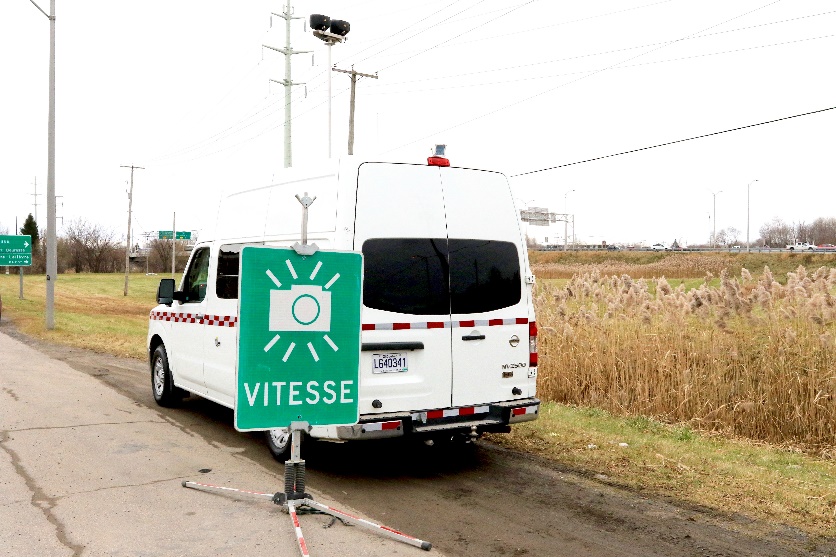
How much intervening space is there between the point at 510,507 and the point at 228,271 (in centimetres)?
390

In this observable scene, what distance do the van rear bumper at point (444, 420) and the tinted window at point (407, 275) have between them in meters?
0.91

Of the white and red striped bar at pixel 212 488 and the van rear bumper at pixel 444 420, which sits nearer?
the white and red striped bar at pixel 212 488

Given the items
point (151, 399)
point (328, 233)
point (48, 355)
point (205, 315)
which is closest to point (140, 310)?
point (48, 355)

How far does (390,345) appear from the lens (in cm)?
651

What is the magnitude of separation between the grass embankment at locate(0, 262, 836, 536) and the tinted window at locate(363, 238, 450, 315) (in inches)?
84.1

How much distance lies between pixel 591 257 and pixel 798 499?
2628 inches

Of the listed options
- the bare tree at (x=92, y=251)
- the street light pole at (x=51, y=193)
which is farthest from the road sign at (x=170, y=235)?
the street light pole at (x=51, y=193)

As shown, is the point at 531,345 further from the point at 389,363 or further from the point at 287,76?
the point at 287,76

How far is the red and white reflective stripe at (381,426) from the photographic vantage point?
6.29 meters

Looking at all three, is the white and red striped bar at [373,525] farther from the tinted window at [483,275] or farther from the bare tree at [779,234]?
the bare tree at [779,234]

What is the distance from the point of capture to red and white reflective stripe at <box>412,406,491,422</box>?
6.57 meters

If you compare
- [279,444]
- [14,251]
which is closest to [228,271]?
[279,444]

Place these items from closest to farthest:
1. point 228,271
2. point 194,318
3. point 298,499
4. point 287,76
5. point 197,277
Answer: point 298,499, point 228,271, point 194,318, point 197,277, point 287,76

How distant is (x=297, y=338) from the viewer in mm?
5289
